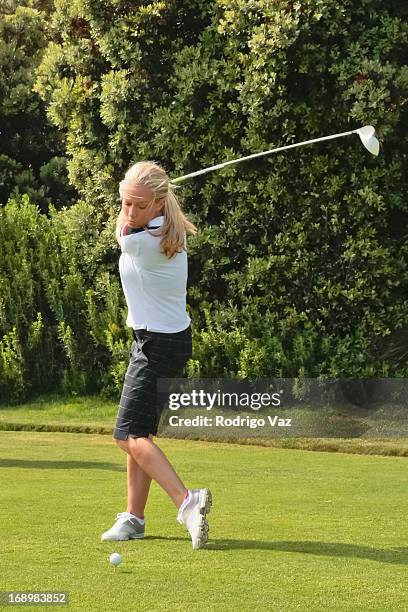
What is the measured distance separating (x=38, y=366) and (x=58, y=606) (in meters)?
12.3

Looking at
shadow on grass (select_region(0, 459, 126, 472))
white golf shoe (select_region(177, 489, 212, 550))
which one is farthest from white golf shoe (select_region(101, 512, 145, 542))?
shadow on grass (select_region(0, 459, 126, 472))

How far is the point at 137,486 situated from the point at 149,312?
2.79 ft

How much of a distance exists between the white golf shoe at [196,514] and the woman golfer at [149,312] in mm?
A: 21

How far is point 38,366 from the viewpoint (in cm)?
1673

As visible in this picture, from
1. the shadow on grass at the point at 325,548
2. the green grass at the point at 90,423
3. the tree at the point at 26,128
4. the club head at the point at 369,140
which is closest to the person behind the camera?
the shadow on grass at the point at 325,548

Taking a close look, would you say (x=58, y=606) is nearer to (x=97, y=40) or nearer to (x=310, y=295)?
(x=310, y=295)

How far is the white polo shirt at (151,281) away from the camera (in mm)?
5867

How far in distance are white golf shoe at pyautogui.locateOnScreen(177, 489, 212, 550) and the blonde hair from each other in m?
1.11

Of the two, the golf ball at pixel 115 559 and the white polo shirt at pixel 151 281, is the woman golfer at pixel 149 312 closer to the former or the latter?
the white polo shirt at pixel 151 281

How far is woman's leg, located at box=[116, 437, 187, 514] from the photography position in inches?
232

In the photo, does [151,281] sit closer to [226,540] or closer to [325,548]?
[226,540]

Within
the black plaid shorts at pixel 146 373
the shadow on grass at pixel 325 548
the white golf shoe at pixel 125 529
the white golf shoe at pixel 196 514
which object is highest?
the black plaid shorts at pixel 146 373

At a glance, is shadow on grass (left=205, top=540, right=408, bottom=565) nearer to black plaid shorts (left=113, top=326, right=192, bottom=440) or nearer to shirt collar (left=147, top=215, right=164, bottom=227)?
black plaid shorts (left=113, top=326, right=192, bottom=440)

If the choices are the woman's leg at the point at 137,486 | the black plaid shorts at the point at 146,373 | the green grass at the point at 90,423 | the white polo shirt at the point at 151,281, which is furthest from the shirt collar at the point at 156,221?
the green grass at the point at 90,423
